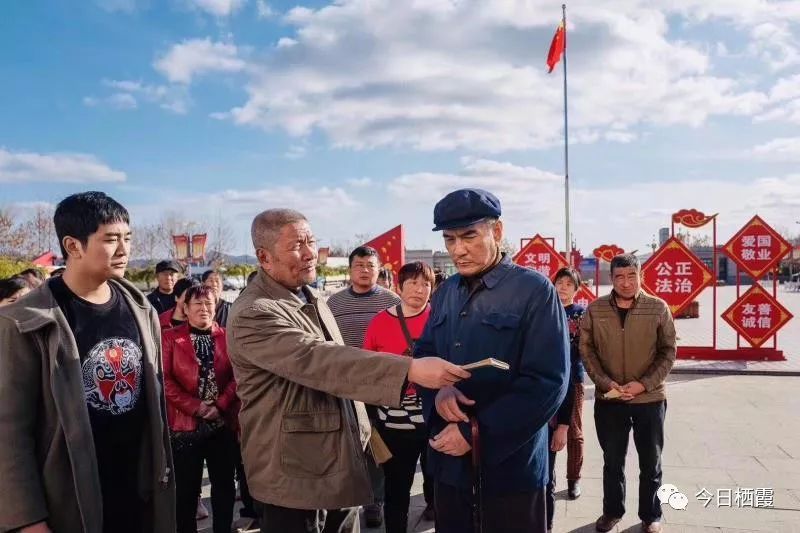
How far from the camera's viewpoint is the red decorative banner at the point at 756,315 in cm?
1016

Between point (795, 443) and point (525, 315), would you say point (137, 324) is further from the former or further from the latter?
point (795, 443)

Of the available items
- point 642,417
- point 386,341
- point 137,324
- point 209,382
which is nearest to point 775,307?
point 642,417

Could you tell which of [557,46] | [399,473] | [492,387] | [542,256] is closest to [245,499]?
[399,473]

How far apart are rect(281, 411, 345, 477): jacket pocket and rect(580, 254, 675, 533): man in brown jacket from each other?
227 centimetres

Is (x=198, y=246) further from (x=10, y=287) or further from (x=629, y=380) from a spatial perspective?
(x=629, y=380)

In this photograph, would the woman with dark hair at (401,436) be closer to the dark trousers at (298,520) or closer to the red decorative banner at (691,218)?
the dark trousers at (298,520)

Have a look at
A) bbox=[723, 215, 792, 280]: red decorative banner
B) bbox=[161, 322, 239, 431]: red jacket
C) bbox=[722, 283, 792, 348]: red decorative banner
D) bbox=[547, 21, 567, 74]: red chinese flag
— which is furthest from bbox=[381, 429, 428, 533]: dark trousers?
bbox=[547, 21, 567, 74]: red chinese flag

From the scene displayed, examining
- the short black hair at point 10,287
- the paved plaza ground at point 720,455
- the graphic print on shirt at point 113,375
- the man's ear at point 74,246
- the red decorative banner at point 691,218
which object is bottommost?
the paved plaza ground at point 720,455

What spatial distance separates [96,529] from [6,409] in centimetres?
51

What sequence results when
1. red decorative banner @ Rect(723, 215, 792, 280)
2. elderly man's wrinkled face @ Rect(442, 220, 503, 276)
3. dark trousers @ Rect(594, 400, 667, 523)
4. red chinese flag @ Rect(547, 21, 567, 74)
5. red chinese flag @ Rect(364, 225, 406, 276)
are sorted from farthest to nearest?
1. red chinese flag @ Rect(547, 21, 567, 74)
2. red decorative banner @ Rect(723, 215, 792, 280)
3. red chinese flag @ Rect(364, 225, 406, 276)
4. dark trousers @ Rect(594, 400, 667, 523)
5. elderly man's wrinkled face @ Rect(442, 220, 503, 276)

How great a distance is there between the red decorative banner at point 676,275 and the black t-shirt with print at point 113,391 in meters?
9.68

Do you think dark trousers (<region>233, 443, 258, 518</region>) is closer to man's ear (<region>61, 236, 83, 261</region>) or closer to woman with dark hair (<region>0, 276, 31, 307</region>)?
woman with dark hair (<region>0, 276, 31, 307</region>)

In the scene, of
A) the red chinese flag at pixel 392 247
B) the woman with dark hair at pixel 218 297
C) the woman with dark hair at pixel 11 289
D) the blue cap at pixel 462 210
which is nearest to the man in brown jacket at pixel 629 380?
the blue cap at pixel 462 210

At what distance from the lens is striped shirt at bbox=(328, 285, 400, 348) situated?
4.55 metres
